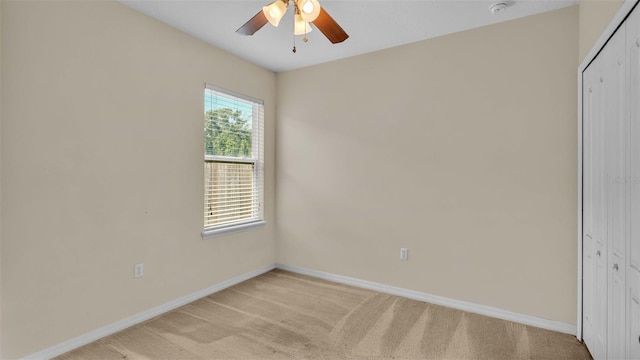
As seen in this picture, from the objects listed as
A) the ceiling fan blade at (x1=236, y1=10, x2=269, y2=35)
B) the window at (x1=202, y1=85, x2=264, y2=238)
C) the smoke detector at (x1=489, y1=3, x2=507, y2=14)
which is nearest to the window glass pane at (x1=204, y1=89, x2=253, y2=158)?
the window at (x1=202, y1=85, x2=264, y2=238)

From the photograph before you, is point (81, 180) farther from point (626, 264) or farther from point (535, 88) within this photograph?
point (535, 88)

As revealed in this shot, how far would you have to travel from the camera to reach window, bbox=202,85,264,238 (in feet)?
11.0

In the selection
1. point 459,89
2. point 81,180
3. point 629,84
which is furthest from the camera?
point 459,89

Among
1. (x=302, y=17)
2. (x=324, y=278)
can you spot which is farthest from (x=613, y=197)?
(x=324, y=278)

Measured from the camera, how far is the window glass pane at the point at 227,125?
335 centimetres

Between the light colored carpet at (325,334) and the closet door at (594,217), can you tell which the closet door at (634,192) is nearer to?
the closet door at (594,217)

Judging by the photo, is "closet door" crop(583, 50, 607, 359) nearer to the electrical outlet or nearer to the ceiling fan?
the ceiling fan

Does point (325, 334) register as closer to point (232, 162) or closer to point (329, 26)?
point (232, 162)

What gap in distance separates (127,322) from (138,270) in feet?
1.37

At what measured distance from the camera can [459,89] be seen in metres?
2.98

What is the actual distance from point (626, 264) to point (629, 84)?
93 cm

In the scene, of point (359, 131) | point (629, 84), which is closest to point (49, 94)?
point (359, 131)

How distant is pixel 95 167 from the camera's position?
7.91 ft

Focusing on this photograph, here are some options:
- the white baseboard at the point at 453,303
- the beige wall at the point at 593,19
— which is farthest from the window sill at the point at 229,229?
the beige wall at the point at 593,19
